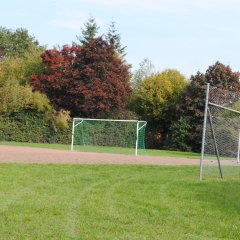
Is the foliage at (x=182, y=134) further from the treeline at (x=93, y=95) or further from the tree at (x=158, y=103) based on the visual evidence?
the tree at (x=158, y=103)

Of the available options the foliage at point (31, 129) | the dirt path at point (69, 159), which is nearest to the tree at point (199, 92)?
the foliage at point (31, 129)

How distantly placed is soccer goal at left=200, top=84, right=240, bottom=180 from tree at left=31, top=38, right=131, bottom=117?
77.2 ft

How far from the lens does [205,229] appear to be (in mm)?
8273

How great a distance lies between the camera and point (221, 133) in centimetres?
2028

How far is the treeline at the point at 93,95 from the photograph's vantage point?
43.3 metres

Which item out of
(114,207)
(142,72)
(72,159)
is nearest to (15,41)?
(142,72)

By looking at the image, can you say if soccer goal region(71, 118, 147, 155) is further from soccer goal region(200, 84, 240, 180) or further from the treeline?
soccer goal region(200, 84, 240, 180)

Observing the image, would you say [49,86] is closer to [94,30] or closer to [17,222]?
[94,30]

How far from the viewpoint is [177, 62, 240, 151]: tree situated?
149 feet

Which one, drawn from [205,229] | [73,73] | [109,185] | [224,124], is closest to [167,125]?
[73,73]

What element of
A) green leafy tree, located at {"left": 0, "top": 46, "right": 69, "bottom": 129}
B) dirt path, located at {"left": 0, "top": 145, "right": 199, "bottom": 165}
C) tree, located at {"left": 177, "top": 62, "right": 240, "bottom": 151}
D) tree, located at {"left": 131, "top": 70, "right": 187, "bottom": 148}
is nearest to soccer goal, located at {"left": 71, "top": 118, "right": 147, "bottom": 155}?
green leafy tree, located at {"left": 0, "top": 46, "right": 69, "bottom": 129}

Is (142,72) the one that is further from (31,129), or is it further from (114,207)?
(114,207)

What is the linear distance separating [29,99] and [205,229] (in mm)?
35610

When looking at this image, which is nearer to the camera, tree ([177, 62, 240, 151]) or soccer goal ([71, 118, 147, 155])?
soccer goal ([71, 118, 147, 155])
